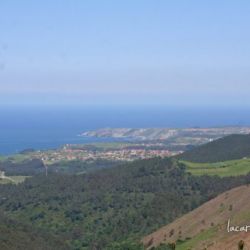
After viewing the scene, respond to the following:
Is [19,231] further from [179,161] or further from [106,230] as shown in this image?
[179,161]

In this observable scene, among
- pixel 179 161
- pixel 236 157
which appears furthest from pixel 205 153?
pixel 179 161

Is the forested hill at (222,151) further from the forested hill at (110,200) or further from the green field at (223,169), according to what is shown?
the forested hill at (110,200)

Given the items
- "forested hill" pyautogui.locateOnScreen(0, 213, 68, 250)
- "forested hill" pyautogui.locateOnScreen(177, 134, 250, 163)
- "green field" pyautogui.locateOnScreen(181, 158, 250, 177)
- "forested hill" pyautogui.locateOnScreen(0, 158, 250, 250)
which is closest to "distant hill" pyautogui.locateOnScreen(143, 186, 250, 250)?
"forested hill" pyautogui.locateOnScreen(0, 158, 250, 250)

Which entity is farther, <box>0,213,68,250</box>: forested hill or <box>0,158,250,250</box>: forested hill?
<box>0,158,250,250</box>: forested hill

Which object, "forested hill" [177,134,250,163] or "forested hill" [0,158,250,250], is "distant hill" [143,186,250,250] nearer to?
"forested hill" [0,158,250,250]

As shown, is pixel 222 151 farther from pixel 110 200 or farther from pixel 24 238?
pixel 24 238
